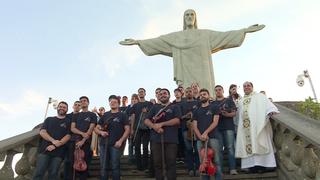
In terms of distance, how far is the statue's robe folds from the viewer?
13.0m

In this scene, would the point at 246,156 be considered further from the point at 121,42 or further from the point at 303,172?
the point at 121,42

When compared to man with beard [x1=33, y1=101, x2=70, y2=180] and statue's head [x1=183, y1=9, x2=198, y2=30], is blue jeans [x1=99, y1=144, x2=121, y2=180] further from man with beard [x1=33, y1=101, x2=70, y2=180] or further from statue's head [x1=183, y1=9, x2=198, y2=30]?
statue's head [x1=183, y1=9, x2=198, y2=30]

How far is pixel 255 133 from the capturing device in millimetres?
7508

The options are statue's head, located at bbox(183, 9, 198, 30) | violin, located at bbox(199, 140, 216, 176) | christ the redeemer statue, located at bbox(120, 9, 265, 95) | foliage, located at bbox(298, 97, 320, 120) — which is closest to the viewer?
violin, located at bbox(199, 140, 216, 176)

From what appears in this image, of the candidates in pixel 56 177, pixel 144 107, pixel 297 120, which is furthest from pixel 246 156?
pixel 56 177

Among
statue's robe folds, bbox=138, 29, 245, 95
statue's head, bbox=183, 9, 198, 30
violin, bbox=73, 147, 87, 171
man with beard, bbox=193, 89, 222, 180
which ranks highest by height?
statue's head, bbox=183, 9, 198, 30

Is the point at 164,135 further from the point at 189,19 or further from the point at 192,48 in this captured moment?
the point at 189,19

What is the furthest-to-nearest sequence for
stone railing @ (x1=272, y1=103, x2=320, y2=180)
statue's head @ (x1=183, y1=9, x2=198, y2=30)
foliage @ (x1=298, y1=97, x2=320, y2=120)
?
statue's head @ (x1=183, y1=9, x2=198, y2=30) < foliage @ (x1=298, y1=97, x2=320, y2=120) < stone railing @ (x1=272, y1=103, x2=320, y2=180)

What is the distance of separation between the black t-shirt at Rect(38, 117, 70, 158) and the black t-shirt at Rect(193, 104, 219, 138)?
2.37 m

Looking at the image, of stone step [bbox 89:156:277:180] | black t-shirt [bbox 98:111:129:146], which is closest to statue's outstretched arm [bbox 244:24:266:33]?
stone step [bbox 89:156:277:180]

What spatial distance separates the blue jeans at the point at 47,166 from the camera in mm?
6699

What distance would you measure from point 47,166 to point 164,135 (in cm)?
207

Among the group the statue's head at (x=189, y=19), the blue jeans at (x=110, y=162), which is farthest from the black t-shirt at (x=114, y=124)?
the statue's head at (x=189, y=19)

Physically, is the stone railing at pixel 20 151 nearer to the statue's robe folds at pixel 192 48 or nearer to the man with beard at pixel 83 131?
the man with beard at pixel 83 131
